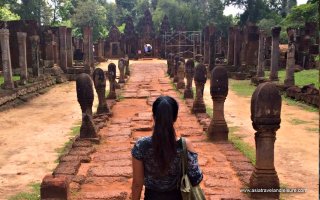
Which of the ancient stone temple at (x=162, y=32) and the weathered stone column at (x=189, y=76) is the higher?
the ancient stone temple at (x=162, y=32)

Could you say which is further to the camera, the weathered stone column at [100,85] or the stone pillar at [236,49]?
the stone pillar at [236,49]

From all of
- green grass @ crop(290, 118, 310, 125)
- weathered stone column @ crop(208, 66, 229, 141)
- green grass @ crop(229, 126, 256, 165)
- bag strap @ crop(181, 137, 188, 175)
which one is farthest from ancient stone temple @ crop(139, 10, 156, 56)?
bag strap @ crop(181, 137, 188, 175)

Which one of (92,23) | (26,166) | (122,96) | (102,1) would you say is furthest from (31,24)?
(102,1)

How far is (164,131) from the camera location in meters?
2.53

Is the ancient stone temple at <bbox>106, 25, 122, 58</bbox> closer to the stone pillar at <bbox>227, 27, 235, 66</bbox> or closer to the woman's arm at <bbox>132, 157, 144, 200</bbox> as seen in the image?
the stone pillar at <bbox>227, 27, 235, 66</bbox>

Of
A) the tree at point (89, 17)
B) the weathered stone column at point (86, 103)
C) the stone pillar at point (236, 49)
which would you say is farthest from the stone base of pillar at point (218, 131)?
the tree at point (89, 17)

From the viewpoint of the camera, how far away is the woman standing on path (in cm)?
254

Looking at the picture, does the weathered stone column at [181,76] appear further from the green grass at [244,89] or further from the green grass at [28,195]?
the green grass at [28,195]

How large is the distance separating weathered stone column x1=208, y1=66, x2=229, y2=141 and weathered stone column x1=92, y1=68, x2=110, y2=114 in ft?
11.0

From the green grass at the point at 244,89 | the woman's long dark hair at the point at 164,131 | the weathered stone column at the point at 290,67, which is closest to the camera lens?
the woman's long dark hair at the point at 164,131

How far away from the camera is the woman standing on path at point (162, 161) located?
8.35 feet

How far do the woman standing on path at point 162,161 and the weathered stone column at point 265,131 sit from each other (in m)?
2.18

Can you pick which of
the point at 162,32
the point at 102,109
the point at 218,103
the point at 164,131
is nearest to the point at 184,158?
the point at 164,131

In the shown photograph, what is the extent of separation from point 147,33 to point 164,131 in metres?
48.3
